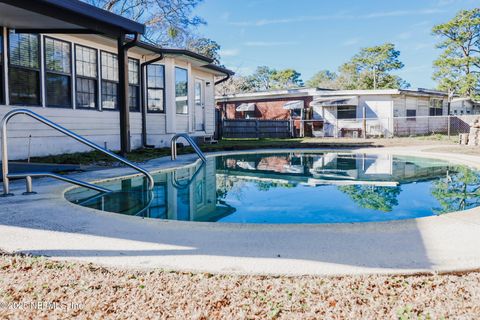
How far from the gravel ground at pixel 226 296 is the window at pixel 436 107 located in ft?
85.7

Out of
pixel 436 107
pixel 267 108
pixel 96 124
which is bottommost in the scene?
pixel 96 124

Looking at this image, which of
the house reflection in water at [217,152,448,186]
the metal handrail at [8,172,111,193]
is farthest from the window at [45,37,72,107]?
the metal handrail at [8,172,111,193]

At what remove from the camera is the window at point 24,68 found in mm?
7922

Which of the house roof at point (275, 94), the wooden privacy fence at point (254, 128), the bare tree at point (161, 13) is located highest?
the bare tree at point (161, 13)

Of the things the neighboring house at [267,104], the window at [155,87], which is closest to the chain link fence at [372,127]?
the neighboring house at [267,104]

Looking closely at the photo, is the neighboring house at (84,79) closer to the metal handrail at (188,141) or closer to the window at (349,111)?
the metal handrail at (188,141)

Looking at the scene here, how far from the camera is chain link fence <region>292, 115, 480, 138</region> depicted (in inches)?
835

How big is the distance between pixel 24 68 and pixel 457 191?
8550 mm

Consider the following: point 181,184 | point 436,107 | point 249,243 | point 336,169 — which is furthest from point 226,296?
point 436,107

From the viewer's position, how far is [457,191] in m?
5.96

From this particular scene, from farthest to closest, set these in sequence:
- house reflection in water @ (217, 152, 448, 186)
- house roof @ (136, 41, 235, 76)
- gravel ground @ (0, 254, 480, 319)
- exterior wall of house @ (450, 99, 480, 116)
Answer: exterior wall of house @ (450, 99, 480, 116) < house roof @ (136, 41, 235, 76) < house reflection in water @ (217, 152, 448, 186) < gravel ground @ (0, 254, 480, 319)

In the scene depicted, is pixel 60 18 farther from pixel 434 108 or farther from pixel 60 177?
pixel 434 108

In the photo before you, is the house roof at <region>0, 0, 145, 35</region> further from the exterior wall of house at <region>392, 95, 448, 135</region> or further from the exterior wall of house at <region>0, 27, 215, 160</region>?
the exterior wall of house at <region>392, 95, 448, 135</region>

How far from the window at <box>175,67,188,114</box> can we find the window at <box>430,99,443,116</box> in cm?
1892
